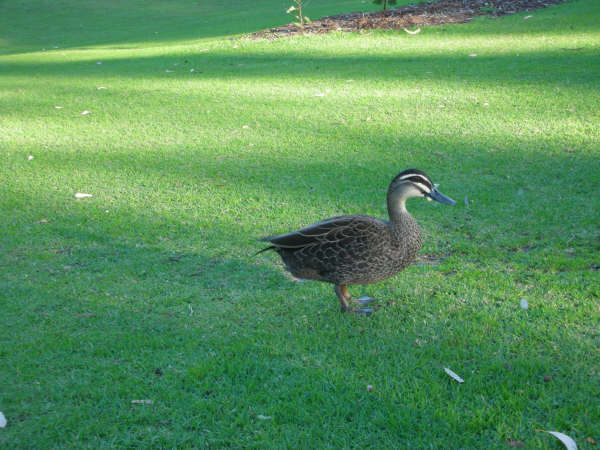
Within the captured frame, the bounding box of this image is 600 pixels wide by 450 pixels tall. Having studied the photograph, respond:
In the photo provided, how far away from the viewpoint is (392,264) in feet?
11.6

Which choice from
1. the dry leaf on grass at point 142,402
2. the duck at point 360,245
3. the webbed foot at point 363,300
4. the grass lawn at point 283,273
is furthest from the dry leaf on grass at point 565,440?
Answer: the dry leaf on grass at point 142,402

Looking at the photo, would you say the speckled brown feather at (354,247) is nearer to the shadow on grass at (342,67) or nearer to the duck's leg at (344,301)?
the duck's leg at (344,301)

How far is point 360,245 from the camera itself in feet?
11.3

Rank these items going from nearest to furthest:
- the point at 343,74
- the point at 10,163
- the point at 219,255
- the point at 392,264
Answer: the point at 392,264, the point at 219,255, the point at 10,163, the point at 343,74

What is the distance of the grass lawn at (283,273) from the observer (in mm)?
2830

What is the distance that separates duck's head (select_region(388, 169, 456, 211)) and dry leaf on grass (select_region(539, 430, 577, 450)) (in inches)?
61.6

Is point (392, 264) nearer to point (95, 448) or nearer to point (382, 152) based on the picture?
point (95, 448)

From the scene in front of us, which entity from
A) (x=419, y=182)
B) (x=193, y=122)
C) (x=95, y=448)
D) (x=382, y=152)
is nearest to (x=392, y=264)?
(x=419, y=182)

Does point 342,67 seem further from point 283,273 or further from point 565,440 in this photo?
point 565,440

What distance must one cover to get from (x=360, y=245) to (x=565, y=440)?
1.56 m

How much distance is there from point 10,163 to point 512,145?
605 centimetres

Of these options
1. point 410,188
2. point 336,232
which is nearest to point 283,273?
point 336,232

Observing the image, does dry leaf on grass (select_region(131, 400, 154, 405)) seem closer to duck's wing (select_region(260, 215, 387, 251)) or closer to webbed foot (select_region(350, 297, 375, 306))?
duck's wing (select_region(260, 215, 387, 251))

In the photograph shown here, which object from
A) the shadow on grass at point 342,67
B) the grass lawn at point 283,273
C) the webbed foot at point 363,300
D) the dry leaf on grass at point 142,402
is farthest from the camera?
the shadow on grass at point 342,67
